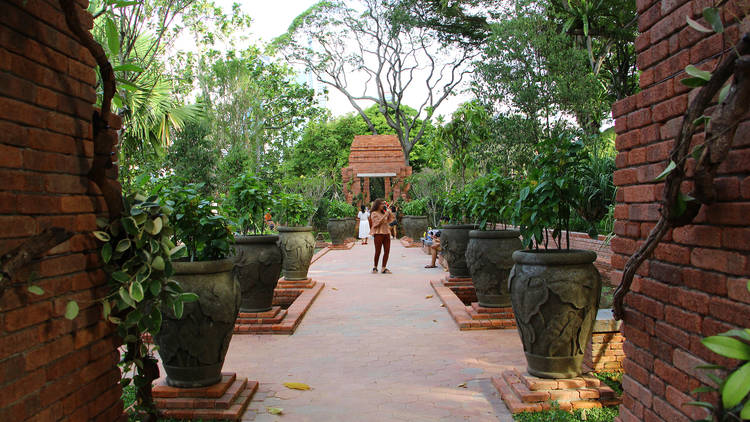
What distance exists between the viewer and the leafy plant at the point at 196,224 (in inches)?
151

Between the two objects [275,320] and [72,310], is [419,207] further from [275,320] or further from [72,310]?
[72,310]

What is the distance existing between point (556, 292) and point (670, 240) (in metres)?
1.29

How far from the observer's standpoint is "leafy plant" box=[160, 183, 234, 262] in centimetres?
383

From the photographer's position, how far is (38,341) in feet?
6.26

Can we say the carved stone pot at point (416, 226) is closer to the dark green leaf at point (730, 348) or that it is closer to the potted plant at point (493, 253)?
the potted plant at point (493, 253)

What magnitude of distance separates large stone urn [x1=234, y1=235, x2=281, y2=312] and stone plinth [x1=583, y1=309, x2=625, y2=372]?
3595mm

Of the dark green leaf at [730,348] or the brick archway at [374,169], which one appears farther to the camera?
the brick archway at [374,169]

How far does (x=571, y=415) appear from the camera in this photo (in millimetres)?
3326

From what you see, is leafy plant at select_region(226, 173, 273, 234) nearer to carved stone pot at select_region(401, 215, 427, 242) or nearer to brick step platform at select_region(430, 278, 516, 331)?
brick step platform at select_region(430, 278, 516, 331)

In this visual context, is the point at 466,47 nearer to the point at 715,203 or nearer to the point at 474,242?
the point at 474,242

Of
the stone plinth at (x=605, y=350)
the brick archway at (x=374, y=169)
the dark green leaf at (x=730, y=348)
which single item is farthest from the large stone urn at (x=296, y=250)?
the brick archway at (x=374, y=169)

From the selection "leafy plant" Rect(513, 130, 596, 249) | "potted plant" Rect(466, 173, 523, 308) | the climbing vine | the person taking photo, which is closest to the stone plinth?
"leafy plant" Rect(513, 130, 596, 249)

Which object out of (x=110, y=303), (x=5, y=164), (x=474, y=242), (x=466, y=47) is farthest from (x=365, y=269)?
(x=466, y=47)

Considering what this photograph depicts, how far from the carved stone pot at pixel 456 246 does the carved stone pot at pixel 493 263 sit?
2080mm
